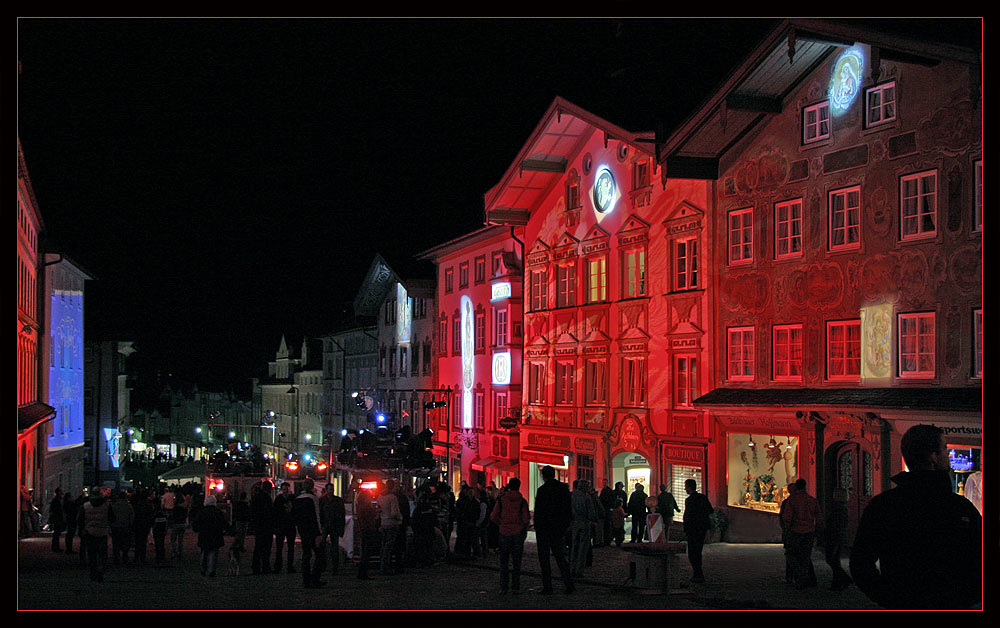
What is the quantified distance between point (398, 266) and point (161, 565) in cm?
3553

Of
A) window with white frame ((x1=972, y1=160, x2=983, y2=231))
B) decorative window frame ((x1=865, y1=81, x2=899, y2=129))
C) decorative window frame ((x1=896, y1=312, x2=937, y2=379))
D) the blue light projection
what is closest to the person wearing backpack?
decorative window frame ((x1=896, y1=312, x2=937, y2=379))

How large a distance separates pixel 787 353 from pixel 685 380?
4153 mm

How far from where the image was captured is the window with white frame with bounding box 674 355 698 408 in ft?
107

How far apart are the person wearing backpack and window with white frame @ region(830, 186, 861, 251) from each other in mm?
13777

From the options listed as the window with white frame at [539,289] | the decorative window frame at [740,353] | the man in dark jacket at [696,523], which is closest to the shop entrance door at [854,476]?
the decorative window frame at [740,353]

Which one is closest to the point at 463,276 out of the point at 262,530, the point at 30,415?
the point at 30,415

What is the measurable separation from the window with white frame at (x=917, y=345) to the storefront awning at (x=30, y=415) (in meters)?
21.7

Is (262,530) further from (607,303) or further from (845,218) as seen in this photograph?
(607,303)

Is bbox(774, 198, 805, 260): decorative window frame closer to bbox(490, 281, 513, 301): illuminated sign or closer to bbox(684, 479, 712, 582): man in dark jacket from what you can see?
bbox(684, 479, 712, 582): man in dark jacket

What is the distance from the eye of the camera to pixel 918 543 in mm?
5574

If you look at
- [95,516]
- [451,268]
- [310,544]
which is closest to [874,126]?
[310,544]

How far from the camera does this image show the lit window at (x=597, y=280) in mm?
37062

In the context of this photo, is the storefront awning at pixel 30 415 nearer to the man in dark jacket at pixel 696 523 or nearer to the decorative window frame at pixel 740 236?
the decorative window frame at pixel 740 236
